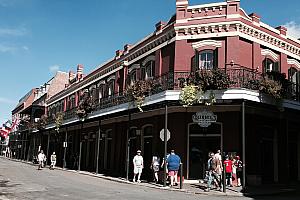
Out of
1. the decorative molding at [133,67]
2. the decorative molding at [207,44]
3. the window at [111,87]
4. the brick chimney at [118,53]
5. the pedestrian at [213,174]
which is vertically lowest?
the pedestrian at [213,174]

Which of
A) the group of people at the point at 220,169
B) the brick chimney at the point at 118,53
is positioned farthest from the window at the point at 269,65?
the brick chimney at the point at 118,53

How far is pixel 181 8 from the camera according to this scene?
66.8 feet

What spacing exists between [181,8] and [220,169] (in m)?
9.39

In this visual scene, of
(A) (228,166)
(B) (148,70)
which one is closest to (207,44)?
(B) (148,70)

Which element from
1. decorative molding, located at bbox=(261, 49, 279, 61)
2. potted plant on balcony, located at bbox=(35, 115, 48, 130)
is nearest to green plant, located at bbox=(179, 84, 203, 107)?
decorative molding, located at bbox=(261, 49, 279, 61)

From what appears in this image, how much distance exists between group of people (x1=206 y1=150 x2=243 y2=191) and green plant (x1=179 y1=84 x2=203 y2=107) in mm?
2573

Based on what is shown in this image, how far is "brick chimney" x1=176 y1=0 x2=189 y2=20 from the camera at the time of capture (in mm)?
20266

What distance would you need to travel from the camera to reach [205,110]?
18719 millimetres

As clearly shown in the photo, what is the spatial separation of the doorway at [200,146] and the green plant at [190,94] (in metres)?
2.75

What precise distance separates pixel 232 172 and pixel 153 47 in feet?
30.7

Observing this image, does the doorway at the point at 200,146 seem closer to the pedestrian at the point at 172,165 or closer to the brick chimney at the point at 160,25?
the pedestrian at the point at 172,165

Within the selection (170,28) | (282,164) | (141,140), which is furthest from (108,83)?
(282,164)

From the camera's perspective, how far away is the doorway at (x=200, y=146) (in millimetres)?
19062

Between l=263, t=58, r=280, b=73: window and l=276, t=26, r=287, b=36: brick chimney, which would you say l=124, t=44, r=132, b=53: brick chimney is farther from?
l=276, t=26, r=287, b=36: brick chimney
